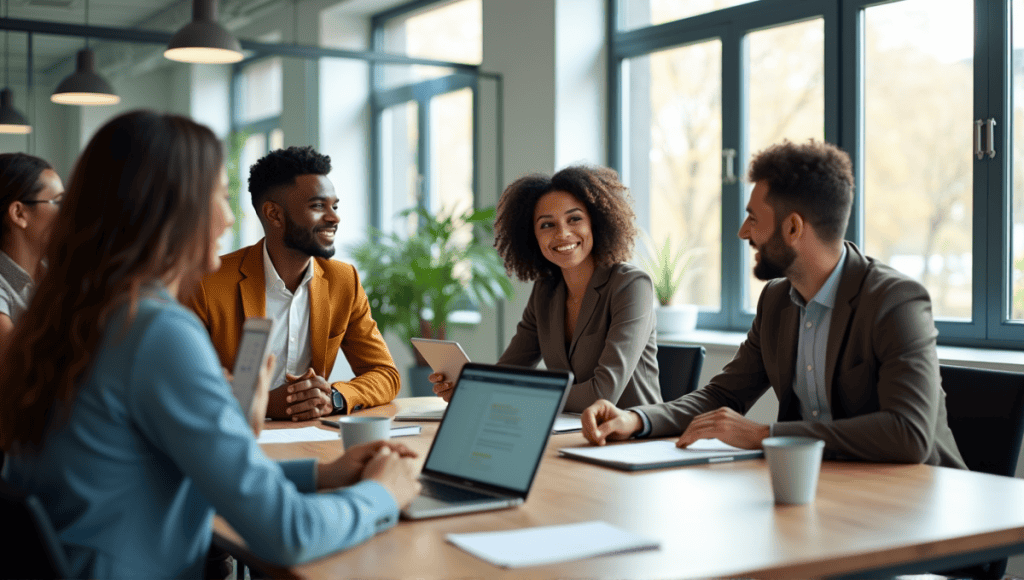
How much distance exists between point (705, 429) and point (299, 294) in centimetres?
140

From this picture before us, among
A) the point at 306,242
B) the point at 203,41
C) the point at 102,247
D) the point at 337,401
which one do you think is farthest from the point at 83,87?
the point at 102,247

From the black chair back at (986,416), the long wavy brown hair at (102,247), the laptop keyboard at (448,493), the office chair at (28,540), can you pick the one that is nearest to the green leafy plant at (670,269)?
the black chair back at (986,416)

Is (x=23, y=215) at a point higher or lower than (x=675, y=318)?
higher

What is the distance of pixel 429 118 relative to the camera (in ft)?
20.3

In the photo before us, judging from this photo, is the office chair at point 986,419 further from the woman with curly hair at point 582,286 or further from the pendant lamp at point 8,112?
the pendant lamp at point 8,112

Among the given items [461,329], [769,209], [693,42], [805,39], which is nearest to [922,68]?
[805,39]

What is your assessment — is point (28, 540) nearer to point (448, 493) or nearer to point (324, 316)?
point (448, 493)

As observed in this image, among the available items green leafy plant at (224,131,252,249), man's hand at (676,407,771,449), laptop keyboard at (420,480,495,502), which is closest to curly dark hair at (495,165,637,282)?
man's hand at (676,407,771,449)

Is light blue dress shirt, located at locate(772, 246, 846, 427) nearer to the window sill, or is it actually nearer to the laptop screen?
the laptop screen

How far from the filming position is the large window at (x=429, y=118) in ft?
19.5

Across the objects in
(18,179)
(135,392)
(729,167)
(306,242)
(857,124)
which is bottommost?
(135,392)

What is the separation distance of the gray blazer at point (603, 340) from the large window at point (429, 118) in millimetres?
2992

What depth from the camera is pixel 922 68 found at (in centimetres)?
390

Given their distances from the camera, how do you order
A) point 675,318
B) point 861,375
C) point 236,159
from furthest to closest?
1. point 236,159
2. point 675,318
3. point 861,375
